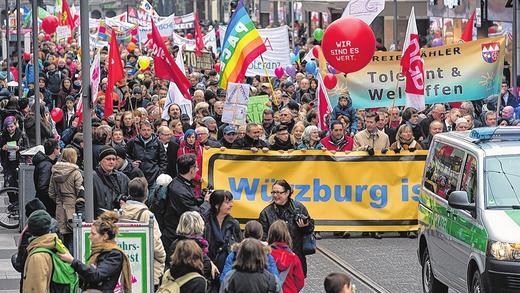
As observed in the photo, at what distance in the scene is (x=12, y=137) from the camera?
2286 centimetres

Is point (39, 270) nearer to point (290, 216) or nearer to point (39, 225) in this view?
point (39, 225)

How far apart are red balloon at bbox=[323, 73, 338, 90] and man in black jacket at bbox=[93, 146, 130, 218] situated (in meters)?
10.3

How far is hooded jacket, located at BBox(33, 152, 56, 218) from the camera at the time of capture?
53.7ft

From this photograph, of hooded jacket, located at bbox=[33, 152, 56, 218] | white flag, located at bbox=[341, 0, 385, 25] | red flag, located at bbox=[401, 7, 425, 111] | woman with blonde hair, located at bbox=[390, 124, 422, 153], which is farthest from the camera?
white flag, located at bbox=[341, 0, 385, 25]

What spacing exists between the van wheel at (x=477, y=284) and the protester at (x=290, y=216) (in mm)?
1480

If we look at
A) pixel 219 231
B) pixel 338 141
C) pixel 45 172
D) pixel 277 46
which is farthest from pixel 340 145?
pixel 277 46

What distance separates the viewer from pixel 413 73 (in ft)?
72.0

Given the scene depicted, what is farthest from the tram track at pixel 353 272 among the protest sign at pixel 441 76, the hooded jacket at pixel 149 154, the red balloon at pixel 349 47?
the protest sign at pixel 441 76

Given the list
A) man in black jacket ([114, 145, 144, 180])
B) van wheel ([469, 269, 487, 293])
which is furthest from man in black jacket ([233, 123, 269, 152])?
van wheel ([469, 269, 487, 293])

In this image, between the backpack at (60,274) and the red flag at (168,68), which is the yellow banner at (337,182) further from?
the backpack at (60,274)

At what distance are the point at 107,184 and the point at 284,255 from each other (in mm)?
3874

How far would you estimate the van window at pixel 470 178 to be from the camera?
13.3 meters

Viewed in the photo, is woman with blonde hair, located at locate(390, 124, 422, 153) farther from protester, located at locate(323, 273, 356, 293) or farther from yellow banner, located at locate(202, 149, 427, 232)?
protester, located at locate(323, 273, 356, 293)

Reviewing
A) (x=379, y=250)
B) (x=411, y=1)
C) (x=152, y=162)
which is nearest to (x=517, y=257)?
(x=379, y=250)
